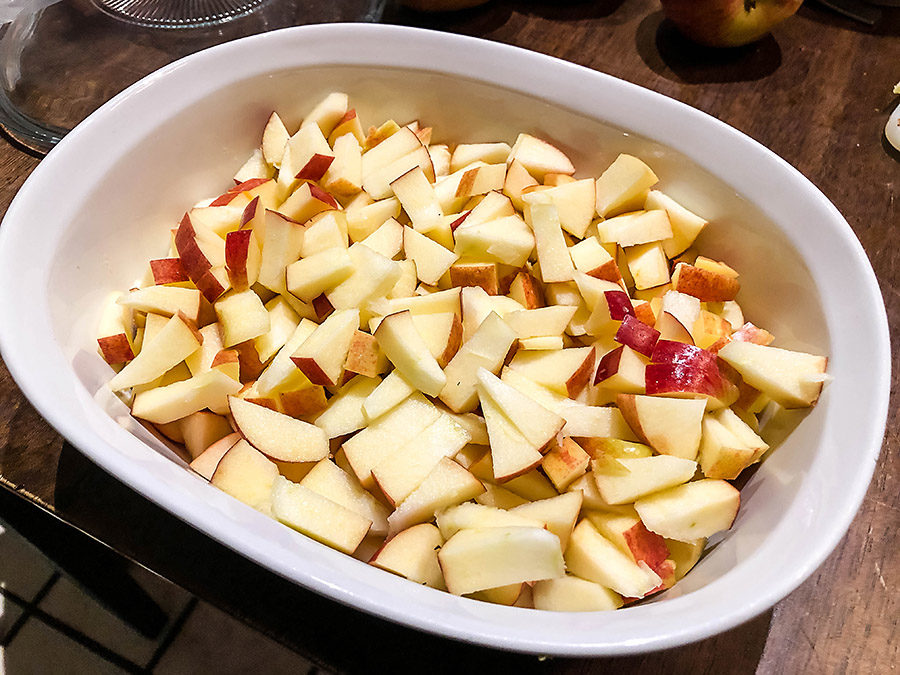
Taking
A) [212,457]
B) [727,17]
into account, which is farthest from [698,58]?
[212,457]

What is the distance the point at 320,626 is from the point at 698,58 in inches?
37.7

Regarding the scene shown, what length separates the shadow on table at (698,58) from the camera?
1.05 metres

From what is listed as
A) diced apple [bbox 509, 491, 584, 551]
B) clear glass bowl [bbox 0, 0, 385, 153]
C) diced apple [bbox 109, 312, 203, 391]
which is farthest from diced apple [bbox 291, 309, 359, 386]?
clear glass bowl [bbox 0, 0, 385, 153]

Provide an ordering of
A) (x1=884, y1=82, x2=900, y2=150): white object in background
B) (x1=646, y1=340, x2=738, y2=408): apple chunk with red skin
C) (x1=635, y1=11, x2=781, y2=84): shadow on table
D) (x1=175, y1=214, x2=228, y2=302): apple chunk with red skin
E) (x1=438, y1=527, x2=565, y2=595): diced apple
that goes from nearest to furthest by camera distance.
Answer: (x1=438, y1=527, x2=565, y2=595): diced apple
(x1=646, y1=340, x2=738, y2=408): apple chunk with red skin
(x1=175, y1=214, x2=228, y2=302): apple chunk with red skin
(x1=884, y1=82, x2=900, y2=150): white object in background
(x1=635, y1=11, x2=781, y2=84): shadow on table

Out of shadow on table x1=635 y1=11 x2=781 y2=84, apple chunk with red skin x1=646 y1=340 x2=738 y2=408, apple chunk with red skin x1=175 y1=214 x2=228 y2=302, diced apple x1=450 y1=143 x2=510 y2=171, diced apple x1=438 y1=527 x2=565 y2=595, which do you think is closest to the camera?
diced apple x1=438 y1=527 x2=565 y2=595

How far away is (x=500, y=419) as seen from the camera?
60 cm

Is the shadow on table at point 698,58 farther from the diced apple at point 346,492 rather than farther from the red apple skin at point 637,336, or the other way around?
the diced apple at point 346,492

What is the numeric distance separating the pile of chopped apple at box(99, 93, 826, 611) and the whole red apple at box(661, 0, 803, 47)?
16.9 inches

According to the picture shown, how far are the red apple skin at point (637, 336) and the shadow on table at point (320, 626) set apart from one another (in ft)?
0.83

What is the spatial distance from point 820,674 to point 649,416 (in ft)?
0.86

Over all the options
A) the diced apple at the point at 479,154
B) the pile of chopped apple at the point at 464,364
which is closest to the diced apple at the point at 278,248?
the pile of chopped apple at the point at 464,364

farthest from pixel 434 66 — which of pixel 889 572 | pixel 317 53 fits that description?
pixel 889 572

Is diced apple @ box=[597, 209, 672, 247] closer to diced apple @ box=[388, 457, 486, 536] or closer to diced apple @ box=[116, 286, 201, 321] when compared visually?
diced apple @ box=[388, 457, 486, 536]

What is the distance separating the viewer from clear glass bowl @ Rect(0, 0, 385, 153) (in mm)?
1006
